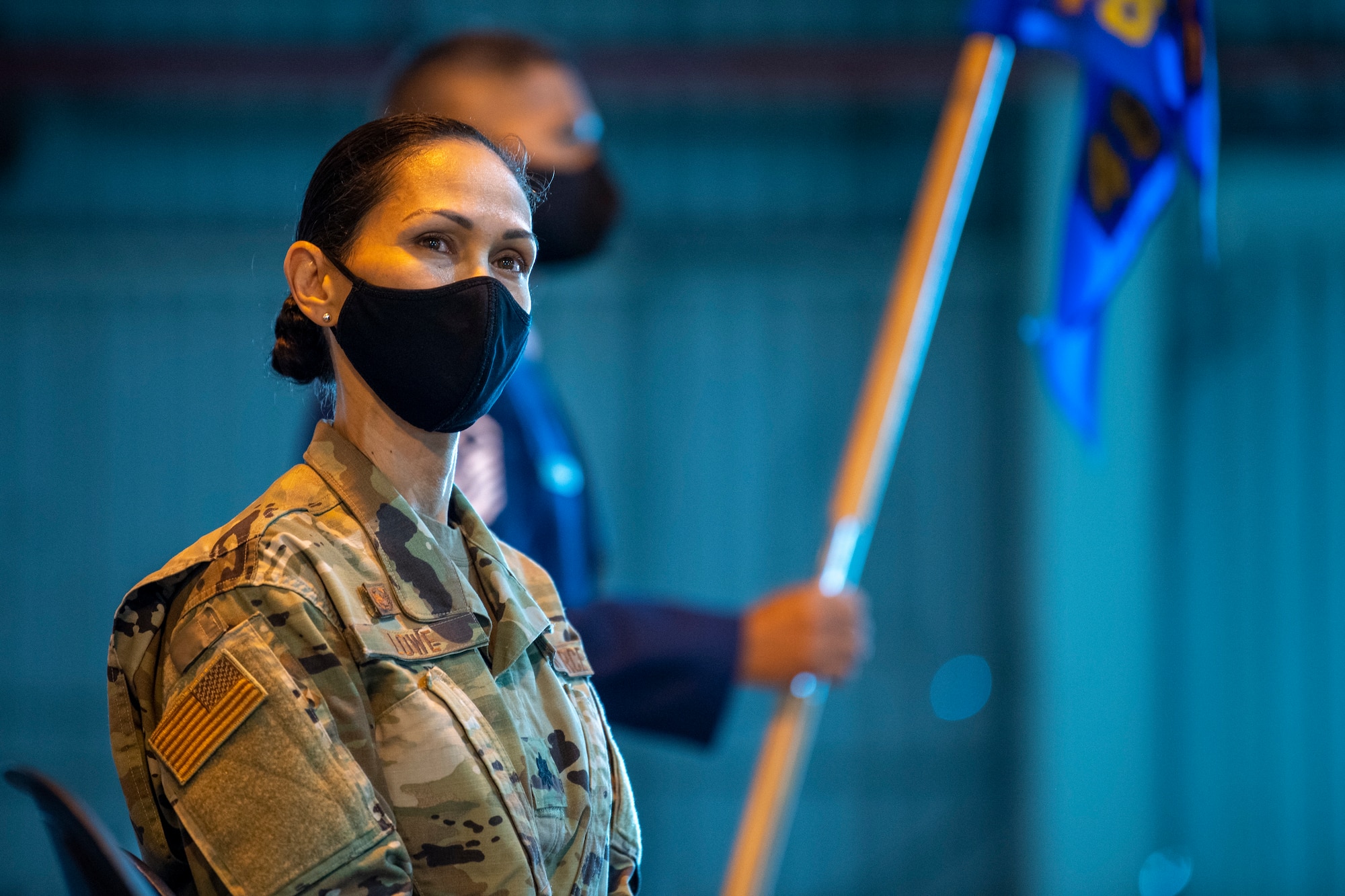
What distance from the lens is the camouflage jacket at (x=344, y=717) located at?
0.62 meters

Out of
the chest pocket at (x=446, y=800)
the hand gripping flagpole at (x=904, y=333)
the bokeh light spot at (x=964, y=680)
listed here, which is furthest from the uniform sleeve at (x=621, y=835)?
the bokeh light spot at (x=964, y=680)

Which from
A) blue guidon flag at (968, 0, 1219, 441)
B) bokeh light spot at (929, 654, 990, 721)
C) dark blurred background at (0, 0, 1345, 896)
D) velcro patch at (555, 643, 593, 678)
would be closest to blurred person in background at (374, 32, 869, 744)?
blue guidon flag at (968, 0, 1219, 441)

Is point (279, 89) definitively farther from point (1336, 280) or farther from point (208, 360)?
point (1336, 280)

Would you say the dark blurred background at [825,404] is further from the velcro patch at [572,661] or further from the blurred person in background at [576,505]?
the velcro patch at [572,661]

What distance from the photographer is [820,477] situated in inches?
162

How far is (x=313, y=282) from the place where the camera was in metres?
0.74

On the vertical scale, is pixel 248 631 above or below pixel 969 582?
above

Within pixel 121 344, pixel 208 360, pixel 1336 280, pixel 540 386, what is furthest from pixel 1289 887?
pixel 121 344

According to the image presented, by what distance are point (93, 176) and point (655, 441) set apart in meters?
2.01

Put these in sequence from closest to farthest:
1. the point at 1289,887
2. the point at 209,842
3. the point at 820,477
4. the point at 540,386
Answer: the point at 209,842 < the point at 540,386 < the point at 1289,887 < the point at 820,477

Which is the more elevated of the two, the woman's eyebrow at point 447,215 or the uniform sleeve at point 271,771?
the woman's eyebrow at point 447,215

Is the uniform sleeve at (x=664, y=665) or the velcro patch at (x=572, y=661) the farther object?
the uniform sleeve at (x=664, y=665)

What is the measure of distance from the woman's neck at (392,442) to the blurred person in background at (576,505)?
606 millimetres

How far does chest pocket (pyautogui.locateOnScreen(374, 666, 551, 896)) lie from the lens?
0.65 meters
